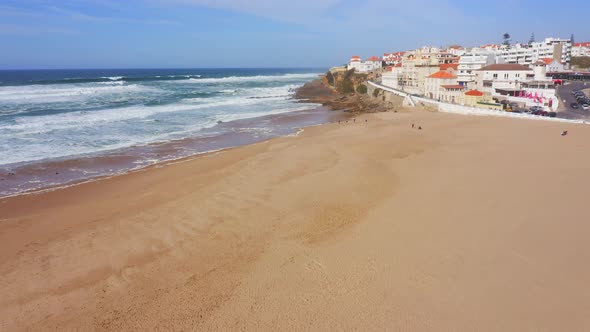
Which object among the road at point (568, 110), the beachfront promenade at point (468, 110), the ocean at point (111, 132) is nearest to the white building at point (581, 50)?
the road at point (568, 110)

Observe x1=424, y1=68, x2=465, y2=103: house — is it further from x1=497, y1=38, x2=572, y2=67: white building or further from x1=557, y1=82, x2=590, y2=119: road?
x1=497, y1=38, x2=572, y2=67: white building

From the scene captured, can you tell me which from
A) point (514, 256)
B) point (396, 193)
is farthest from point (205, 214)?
point (514, 256)

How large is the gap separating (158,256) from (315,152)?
446 inches

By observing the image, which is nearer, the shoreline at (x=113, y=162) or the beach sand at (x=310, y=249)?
the beach sand at (x=310, y=249)

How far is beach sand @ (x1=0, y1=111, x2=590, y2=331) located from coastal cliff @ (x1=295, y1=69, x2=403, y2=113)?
23.7 m

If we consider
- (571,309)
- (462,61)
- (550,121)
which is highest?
(462,61)

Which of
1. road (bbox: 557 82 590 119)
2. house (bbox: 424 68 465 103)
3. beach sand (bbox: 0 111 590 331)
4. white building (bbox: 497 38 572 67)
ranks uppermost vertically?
white building (bbox: 497 38 572 67)

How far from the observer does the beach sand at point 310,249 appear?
698 centimetres

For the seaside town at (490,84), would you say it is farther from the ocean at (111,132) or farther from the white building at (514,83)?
the ocean at (111,132)

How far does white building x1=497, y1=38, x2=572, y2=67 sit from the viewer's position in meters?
63.5

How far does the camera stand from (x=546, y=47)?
64.4 m

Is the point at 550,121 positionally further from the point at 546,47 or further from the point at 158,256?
the point at 546,47

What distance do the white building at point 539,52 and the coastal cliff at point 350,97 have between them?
23864mm

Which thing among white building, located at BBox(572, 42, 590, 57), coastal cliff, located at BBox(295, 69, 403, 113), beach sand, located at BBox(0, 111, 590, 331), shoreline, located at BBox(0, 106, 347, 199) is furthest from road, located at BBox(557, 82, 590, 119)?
white building, located at BBox(572, 42, 590, 57)
